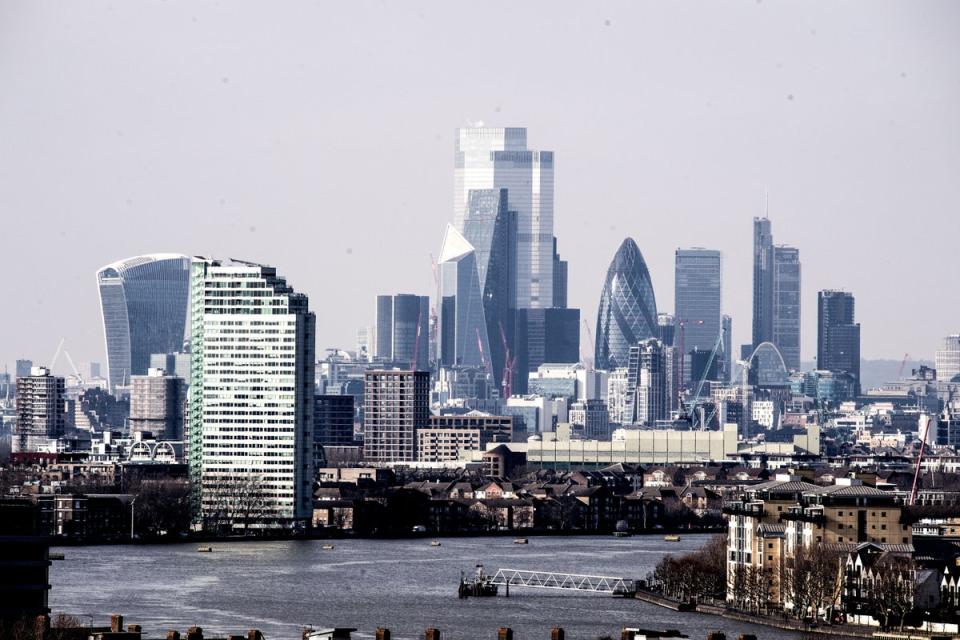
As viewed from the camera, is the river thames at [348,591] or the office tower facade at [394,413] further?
the office tower facade at [394,413]

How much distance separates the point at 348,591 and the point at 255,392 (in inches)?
1428

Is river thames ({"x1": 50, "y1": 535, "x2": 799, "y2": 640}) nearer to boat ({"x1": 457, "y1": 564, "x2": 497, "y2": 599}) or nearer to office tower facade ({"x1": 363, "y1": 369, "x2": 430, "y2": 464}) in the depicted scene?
boat ({"x1": 457, "y1": 564, "x2": 497, "y2": 599})

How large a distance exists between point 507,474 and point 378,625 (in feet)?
288

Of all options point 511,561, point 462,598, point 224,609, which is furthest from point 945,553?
point 511,561

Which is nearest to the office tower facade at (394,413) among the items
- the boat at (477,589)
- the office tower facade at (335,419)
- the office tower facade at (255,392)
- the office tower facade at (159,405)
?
the office tower facade at (335,419)

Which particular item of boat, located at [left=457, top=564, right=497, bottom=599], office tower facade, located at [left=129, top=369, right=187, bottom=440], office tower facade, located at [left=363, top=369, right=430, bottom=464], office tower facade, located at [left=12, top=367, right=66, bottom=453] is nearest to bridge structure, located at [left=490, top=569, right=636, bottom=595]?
boat, located at [left=457, top=564, right=497, bottom=599]

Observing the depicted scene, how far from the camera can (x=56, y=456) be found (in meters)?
119

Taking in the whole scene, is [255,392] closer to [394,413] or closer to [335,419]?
[394,413]

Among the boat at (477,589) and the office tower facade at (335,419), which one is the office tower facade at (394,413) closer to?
the office tower facade at (335,419)

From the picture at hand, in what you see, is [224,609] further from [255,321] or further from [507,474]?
[507,474]

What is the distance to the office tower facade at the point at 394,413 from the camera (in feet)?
542

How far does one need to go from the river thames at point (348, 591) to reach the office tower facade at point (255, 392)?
8764 millimetres

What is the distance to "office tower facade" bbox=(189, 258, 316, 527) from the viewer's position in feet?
324

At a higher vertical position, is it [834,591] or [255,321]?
[255,321]
